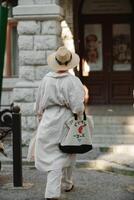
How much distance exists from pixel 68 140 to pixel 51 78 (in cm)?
83

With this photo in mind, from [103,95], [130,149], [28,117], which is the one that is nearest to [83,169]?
[130,149]

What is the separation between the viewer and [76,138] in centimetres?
767

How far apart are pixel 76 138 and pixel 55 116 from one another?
38 centimetres

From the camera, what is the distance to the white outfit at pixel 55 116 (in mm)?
7629

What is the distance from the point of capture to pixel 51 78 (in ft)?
25.6

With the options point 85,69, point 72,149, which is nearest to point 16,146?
point 72,149

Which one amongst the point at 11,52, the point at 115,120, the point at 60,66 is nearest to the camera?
the point at 60,66

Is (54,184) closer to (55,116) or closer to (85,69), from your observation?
(55,116)

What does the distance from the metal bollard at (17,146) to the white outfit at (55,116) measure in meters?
0.85

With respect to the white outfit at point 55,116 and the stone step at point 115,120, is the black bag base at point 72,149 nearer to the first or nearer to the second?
the white outfit at point 55,116

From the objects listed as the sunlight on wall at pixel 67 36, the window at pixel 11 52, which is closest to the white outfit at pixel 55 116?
the sunlight on wall at pixel 67 36

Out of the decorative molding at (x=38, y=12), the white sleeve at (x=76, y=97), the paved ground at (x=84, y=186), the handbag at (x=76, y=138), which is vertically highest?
the decorative molding at (x=38, y=12)

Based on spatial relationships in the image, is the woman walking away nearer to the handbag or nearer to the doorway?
the handbag

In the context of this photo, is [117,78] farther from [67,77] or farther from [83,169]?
[67,77]
